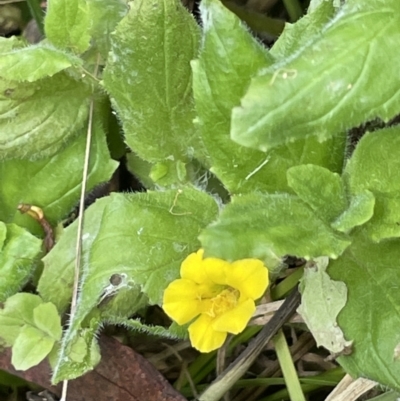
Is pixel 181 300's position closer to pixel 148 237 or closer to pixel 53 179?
pixel 148 237

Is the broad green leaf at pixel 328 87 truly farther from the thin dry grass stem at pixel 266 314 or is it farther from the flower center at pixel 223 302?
the thin dry grass stem at pixel 266 314

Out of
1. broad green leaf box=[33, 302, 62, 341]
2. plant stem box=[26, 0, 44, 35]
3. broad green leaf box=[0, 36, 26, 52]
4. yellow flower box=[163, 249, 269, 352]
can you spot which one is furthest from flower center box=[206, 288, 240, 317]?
plant stem box=[26, 0, 44, 35]

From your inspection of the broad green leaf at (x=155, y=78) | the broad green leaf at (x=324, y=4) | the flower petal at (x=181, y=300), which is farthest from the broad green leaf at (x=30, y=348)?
the broad green leaf at (x=324, y=4)

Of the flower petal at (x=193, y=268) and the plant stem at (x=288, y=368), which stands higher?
the flower petal at (x=193, y=268)

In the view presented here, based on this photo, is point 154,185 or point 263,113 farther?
point 154,185

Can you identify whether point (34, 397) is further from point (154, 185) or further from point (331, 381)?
point (331, 381)

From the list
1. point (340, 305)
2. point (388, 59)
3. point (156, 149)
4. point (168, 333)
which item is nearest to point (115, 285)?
Result: point (168, 333)

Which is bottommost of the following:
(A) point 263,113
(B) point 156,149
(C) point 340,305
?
(C) point 340,305
